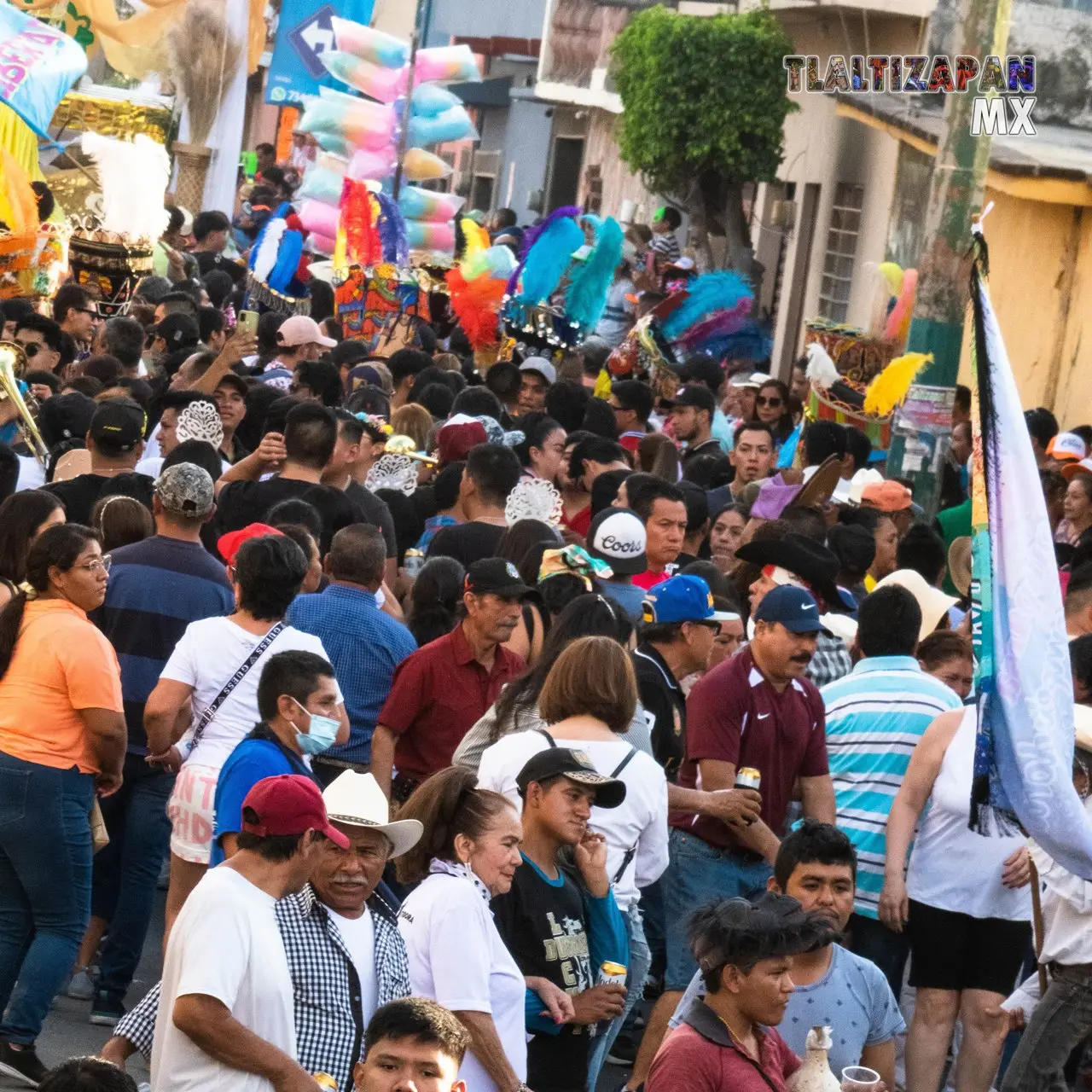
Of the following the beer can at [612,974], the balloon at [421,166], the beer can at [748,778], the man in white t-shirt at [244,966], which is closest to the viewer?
→ the man in white t-shirt at [244,966]

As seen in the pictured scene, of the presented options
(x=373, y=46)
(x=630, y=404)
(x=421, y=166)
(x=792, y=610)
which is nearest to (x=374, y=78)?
(x=373, y=46)

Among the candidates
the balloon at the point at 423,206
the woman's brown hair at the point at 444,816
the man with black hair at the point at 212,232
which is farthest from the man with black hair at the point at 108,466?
the man with black hair at the point at 212,232

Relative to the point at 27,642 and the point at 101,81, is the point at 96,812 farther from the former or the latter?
the point at 101,81

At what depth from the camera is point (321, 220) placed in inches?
698

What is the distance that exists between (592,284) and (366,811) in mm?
11753

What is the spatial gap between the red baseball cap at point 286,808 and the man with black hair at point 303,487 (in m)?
3.95

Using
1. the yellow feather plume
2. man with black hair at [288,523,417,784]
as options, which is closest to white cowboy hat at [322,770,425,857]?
man with black hair at [288,523,417,784]

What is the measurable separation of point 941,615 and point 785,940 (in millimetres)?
4382

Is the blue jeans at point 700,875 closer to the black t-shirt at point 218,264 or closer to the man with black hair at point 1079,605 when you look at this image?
the man with black hair at point 1079,605

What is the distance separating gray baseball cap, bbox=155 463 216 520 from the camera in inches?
289

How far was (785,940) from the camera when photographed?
197 inches

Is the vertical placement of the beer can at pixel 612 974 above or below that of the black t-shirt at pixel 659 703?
below

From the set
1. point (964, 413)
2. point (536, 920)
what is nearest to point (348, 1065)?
point (536, 920)

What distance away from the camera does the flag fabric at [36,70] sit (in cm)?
1488
